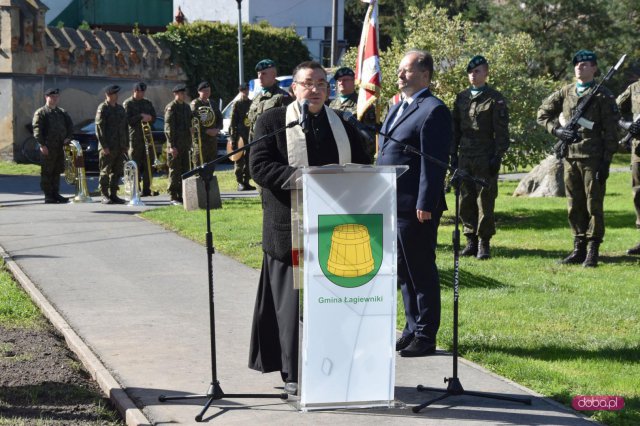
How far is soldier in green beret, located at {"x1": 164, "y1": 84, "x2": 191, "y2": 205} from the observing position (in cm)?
1925

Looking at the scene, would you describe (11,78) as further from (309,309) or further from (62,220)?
(309,309)

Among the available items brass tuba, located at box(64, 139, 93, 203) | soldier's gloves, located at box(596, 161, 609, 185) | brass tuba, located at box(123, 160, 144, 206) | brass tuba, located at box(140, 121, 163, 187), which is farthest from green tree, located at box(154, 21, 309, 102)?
soldier's gloves, located at box(596, 161, 609, 185)

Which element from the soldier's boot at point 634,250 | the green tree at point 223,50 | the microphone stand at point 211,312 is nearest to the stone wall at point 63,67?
the green tree at point 223,50

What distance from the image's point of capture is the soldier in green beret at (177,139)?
19250mm

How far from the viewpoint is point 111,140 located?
19.2 meters

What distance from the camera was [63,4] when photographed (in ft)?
143

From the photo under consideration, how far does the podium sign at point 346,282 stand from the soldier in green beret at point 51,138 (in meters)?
13.9

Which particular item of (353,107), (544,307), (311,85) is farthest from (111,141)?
(311,85)

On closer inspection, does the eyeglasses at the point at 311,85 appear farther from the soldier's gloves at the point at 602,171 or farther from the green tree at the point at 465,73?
the green tree at the point at 465,73

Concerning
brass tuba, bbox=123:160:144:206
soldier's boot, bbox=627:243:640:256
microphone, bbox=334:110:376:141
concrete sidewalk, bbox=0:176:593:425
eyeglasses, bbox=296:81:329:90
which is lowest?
concrete sidewalk, bbox=0:176:593:425

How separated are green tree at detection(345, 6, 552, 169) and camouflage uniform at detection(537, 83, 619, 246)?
134 inches

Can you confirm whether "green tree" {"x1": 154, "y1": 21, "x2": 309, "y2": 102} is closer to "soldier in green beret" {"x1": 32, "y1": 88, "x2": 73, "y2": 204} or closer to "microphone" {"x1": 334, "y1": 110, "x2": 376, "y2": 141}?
"soldier in green beret" {"x1": 32, "y1": 88, "x2": 73, "y2": 204}

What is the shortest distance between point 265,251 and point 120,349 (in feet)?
6.31

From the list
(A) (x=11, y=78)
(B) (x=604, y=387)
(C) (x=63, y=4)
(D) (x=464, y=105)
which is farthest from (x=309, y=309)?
(C) (x=63, y=4)
